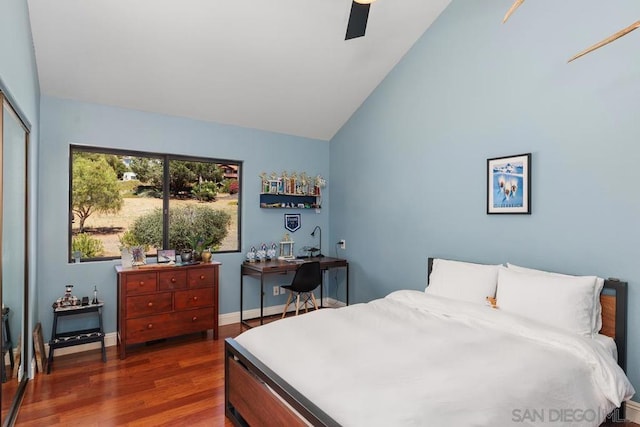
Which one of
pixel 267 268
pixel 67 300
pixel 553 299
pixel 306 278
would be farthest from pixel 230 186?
pixel 553 299

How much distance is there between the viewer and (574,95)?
8.60 feet

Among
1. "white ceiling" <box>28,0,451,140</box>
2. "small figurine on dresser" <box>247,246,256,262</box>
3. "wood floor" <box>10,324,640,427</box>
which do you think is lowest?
"wood floor" <box>10,324,640,427</box>

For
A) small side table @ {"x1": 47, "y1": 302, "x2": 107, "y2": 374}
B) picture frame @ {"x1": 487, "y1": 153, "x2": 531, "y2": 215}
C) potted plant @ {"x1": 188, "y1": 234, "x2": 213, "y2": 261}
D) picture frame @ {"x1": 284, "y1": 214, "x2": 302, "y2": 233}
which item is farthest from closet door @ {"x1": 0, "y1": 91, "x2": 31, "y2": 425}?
picture frame @ {"x1": 487, "y1": 153, "x2": 531, "y2": 215}

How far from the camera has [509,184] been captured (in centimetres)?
301

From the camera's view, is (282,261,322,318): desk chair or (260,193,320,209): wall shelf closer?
(282,261,322,318): desk chair

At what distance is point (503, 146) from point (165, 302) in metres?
3.44

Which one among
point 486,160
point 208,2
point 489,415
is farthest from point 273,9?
point 489,415

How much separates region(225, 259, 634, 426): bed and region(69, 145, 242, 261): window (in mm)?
2094

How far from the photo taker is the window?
139 inches

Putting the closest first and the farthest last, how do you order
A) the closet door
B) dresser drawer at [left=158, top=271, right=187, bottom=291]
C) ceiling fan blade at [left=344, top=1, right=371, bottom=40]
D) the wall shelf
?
1. the closet door
2. ceiling fan blade at [left=344, top=1, right=371, bottom=40]
3. dresser drawer at [left=158, top=271, right=187, bottom=291]
4. the wall shelf

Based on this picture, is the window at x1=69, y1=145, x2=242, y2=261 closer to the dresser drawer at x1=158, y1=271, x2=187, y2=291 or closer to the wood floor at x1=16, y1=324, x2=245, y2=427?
the dresser drawer at x1=158, y1=271, x2=187, y2=291

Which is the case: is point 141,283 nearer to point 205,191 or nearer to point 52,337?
point 52,337

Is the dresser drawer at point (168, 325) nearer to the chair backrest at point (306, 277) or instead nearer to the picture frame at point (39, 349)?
the picture frame at point (39, 349)

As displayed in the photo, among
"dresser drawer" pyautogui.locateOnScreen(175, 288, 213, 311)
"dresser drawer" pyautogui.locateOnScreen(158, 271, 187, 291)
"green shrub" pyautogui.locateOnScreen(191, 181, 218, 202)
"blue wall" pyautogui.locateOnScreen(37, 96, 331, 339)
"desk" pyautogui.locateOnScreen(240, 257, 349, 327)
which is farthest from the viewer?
"green shrub" pyautogui.locateOnScreen(191, 181, 218, 202)
